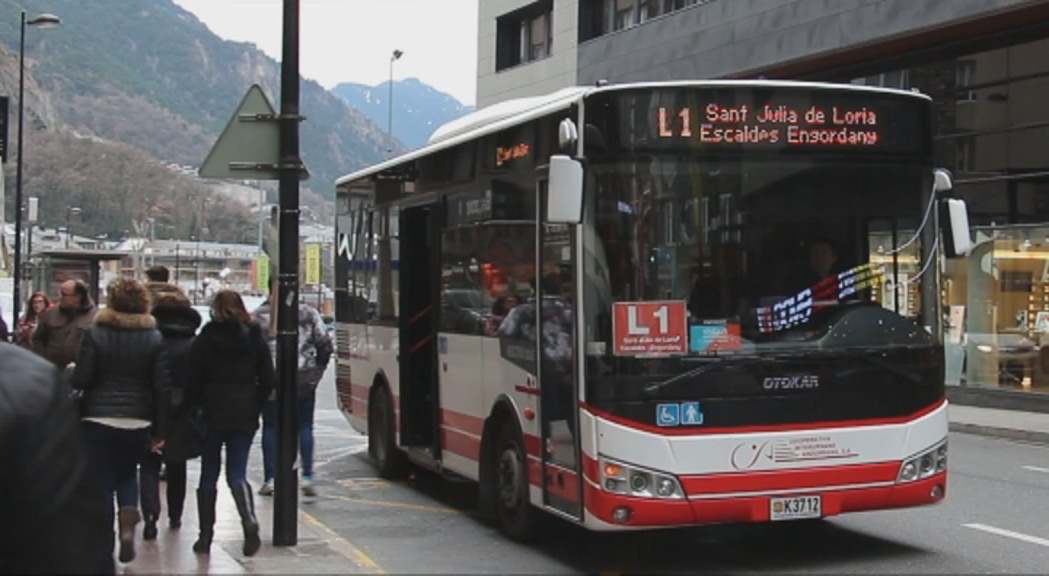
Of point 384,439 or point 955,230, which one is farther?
point 384,439

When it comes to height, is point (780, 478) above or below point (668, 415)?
below

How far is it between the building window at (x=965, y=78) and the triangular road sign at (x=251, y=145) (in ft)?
62.7

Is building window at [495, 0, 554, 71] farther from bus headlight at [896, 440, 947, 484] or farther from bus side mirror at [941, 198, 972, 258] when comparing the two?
bus headlight at [896, 440, 947, 484]

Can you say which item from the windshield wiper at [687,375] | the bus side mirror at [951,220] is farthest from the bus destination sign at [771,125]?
the windshield wiper at [687,375]

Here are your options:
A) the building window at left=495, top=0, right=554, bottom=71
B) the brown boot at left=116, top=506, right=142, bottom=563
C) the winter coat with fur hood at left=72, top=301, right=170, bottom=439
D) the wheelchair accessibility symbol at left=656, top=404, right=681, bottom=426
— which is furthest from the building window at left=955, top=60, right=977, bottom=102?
the brown boot at left=116, top=506, right=142, bottom=563

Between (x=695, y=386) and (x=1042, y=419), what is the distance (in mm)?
15248

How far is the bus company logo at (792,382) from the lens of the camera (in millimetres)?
8086

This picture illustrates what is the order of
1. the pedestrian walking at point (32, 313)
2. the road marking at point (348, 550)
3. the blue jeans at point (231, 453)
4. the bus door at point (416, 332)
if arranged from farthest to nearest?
the pedestrian walking at point (32, 313) < the bus door at point (416, 332) < the blue jeans at point (231, 453) < the road marking at point (348, 550)

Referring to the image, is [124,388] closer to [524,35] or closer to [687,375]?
[687,375]

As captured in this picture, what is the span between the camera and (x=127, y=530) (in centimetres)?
829

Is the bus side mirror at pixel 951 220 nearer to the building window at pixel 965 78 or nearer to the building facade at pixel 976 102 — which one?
the building facade at pixel 976 102

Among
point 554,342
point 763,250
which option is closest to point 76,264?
point 554,342

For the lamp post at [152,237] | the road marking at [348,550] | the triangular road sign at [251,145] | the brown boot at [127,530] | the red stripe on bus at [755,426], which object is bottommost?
the road marking at [348,550]

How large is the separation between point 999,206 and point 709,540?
1663cm
